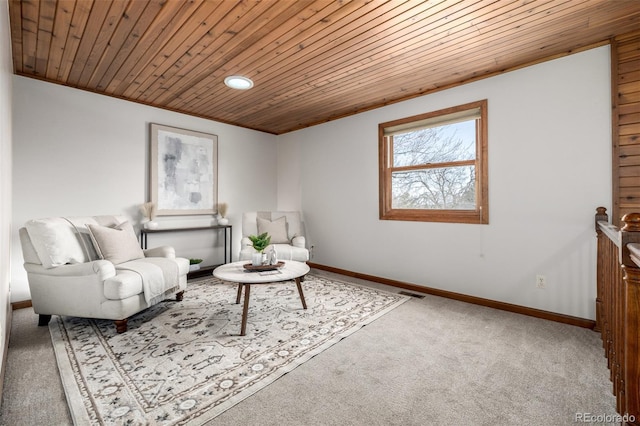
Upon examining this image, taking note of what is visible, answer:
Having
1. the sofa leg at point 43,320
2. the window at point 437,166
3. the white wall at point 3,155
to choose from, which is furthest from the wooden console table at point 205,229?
the window at point 437,166

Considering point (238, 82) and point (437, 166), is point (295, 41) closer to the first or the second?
point (238, 82)

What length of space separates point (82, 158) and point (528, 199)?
15.6ft

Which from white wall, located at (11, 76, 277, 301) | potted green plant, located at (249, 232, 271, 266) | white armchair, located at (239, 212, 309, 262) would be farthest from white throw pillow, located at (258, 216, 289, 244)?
potted green plant, located at (249, 232, 271, 266)

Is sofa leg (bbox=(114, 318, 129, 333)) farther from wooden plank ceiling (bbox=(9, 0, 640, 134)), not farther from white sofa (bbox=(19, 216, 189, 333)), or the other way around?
wooden plank ceiling (bbox=(9, 0, 640, 134))

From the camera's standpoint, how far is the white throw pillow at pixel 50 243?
7.96 feet

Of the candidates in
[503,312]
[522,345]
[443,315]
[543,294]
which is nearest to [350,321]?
[443,315]

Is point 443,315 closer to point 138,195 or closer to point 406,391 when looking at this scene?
point 406,391

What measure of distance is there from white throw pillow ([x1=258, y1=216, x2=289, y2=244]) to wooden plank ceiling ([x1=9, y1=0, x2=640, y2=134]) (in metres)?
1.82

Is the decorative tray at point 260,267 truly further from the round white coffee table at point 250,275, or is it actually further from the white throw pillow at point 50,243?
the white throw pillow at point 50,243

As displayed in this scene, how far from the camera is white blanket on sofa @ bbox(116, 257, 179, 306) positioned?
8.23ft

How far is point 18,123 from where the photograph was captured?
3.02 metres

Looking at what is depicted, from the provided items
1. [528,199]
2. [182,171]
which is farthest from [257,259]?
[528,199]

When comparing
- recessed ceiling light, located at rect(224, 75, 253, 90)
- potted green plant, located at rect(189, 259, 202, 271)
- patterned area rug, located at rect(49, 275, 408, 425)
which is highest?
recessed ceiling light, located at rect(224, 75, 253, 90)

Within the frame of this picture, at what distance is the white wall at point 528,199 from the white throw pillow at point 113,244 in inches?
111
